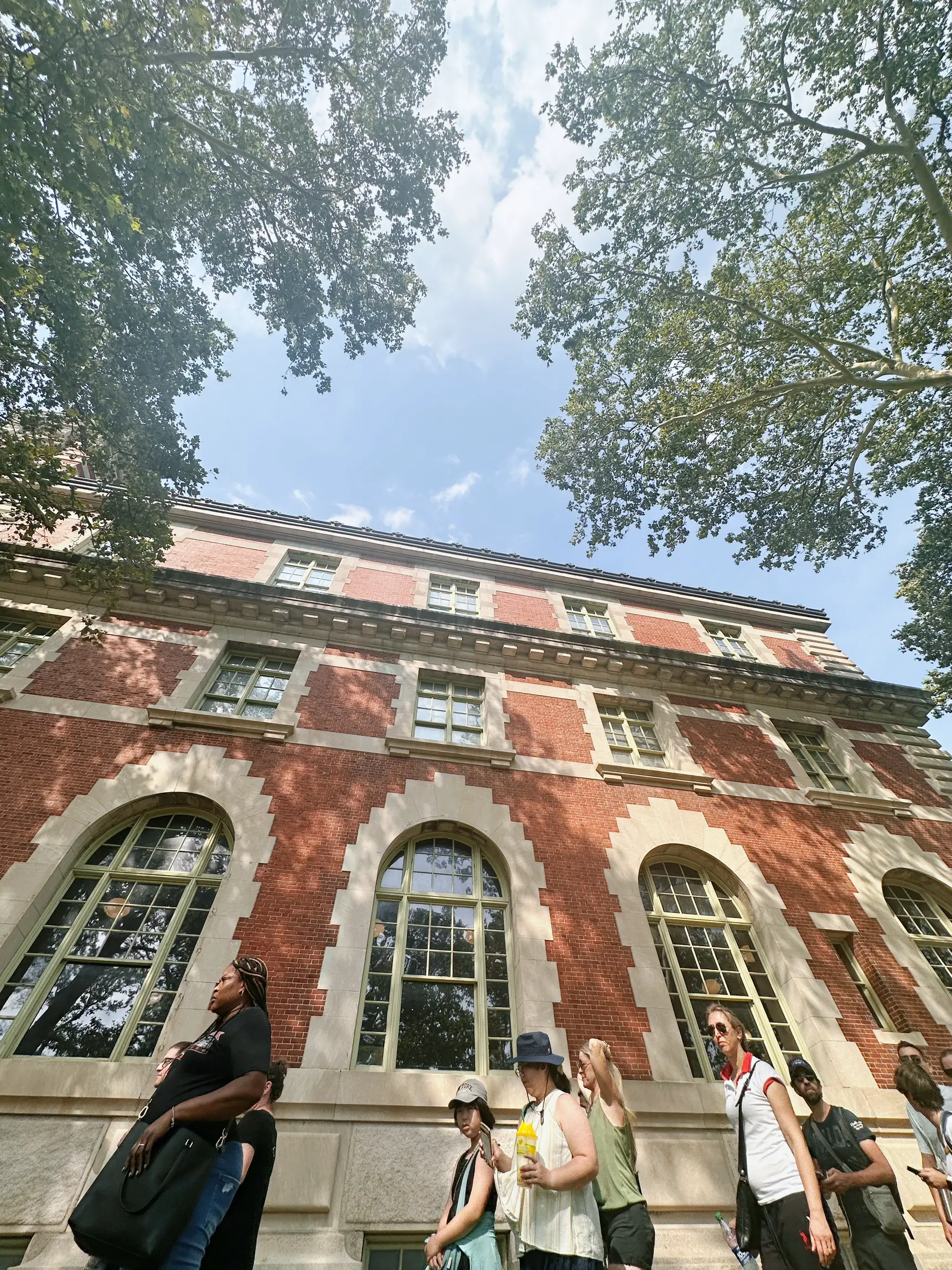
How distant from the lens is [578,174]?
14148 mm

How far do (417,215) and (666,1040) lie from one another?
17103mm

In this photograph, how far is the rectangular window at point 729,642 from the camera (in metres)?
15.6

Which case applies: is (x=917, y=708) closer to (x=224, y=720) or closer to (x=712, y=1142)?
(x=712, y=1142)

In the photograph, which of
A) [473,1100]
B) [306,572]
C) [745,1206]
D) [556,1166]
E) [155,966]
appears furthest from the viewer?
[306,572]

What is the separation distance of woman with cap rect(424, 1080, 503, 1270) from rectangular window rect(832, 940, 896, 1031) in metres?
7.36

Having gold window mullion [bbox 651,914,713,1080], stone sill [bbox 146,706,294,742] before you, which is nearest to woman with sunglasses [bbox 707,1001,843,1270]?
gold window mullion [bbox 651,914,713,1080]

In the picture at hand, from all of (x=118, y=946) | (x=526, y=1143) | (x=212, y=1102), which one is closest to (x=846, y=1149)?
(x=526, y=1143)

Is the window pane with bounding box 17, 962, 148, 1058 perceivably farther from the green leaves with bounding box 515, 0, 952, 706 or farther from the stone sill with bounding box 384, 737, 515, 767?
the green leaves with bounding box 515, 0, 952, 706

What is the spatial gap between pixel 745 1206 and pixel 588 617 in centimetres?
1227

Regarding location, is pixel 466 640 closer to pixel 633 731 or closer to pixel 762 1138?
pixel 633 731

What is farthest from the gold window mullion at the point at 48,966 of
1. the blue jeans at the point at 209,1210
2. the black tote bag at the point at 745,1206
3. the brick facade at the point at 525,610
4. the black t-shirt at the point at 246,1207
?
the brick facade at the point at 525,610

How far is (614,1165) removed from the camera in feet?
14.2

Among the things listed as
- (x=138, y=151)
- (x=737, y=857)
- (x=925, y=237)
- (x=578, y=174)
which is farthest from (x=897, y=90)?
(x=737, y=857)

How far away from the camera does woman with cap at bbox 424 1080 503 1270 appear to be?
351 centimetres
